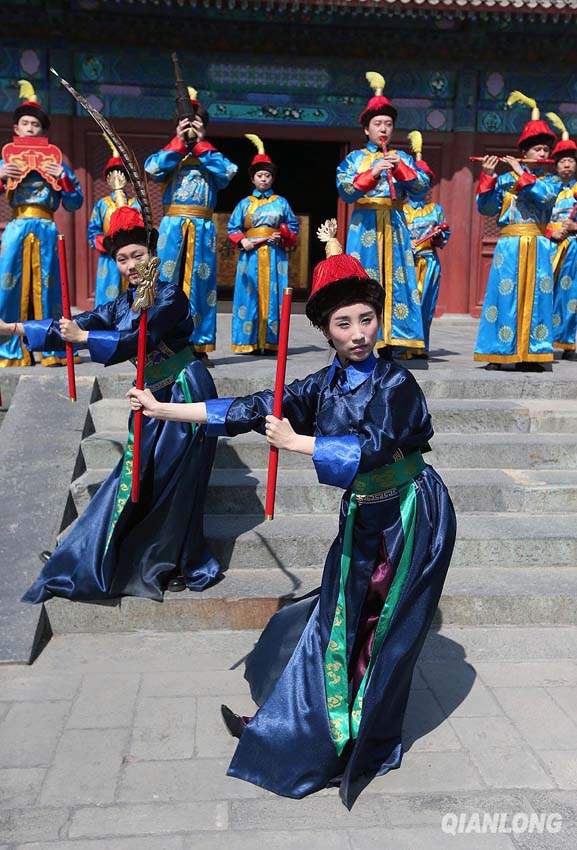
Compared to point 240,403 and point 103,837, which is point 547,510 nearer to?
point 240,403

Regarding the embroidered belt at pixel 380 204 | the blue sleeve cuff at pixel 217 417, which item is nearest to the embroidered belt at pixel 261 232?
the embroidered belt at pixel 380 204

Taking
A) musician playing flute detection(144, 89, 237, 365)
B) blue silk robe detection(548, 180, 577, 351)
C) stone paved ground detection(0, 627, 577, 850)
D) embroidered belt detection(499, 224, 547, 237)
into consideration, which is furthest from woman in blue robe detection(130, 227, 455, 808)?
blue silk robe detection(548, 180, 577, 351)

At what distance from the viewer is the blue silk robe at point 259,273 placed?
25.1ft

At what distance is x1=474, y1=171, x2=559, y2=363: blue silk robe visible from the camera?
650 centimetres

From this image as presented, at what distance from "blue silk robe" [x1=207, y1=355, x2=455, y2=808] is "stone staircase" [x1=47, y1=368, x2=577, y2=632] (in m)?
1.11

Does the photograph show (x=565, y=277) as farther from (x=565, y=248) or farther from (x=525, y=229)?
(x=525, y=229)

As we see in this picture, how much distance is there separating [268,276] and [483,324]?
87.2 inches

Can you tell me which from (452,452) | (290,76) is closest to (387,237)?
(452,452)

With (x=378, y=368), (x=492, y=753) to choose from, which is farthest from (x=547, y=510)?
(x=378, y=368)

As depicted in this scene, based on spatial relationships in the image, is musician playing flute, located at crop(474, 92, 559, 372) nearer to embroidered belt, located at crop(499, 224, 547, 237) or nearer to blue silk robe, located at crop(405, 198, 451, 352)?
embroidered belt, located at crop(499, 224, 547, 237)

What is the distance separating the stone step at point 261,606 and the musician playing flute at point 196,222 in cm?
288

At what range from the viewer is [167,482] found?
3.81 m

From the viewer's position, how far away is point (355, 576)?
2.68m

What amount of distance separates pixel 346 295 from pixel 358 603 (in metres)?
0.97
